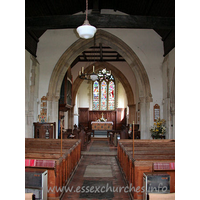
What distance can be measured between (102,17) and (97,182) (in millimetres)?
4338

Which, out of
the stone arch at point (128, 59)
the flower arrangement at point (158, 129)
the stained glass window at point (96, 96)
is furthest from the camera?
the stained glass window at point (96, 96)

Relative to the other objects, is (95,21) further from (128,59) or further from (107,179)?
(107,179)

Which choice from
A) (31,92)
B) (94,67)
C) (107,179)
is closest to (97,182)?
(107,179)

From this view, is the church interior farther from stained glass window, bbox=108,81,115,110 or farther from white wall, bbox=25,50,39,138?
stained glass window, bbox=108,81,115,110

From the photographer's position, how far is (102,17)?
19.4ft

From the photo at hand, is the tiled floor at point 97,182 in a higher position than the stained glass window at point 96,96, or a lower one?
lower

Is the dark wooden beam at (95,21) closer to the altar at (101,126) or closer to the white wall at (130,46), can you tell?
the white wall at (130,46)

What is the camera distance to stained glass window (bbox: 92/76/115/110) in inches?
662

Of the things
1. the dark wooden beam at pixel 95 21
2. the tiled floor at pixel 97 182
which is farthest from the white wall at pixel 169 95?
the tiled floor at pixel 97 182

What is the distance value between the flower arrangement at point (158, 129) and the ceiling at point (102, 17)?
107 inches

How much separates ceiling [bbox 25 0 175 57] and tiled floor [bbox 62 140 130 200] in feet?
12.7

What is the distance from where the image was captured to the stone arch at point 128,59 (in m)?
8.48
